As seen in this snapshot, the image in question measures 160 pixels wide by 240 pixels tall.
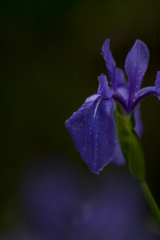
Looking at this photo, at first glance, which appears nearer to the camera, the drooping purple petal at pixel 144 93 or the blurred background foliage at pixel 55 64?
the drooping purple petal at pixel 144 93

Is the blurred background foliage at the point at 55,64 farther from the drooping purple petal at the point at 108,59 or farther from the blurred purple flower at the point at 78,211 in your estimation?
the drooping purple petal at the point at 108,59

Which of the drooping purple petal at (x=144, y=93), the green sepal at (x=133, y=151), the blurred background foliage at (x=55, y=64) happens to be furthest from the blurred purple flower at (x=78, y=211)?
the blurred background foliage at (x=55, y=64)

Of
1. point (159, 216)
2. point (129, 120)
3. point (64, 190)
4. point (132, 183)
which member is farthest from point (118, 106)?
point (132, 183)

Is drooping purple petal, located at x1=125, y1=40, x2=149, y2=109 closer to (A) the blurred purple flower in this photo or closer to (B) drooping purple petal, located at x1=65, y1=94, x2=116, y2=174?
(B) drooping purple petal, located at x1=65, y1=94, x2=116, y2=174

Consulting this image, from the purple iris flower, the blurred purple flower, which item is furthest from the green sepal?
the blurred purple flower

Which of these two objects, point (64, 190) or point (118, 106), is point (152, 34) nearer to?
point (64, 190)

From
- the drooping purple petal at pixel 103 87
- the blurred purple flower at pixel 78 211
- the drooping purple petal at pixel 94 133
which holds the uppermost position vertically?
the drooping purple petal at pixel 103 87
